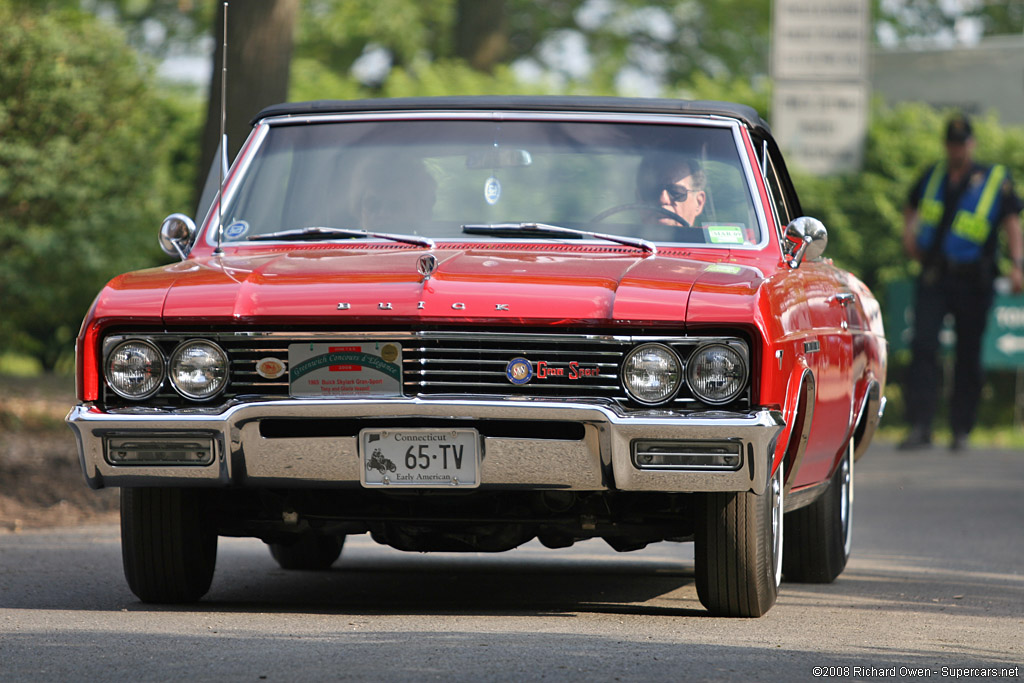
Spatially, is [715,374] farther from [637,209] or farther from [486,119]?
[486,119]

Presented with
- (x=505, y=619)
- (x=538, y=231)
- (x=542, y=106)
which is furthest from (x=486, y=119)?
(x=505, y=619)

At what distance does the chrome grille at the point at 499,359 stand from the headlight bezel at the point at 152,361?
269mm

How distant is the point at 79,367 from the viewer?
561cm

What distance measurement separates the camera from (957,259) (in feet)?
45.6

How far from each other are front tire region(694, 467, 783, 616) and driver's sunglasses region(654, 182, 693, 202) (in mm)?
1135

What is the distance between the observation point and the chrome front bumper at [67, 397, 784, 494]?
5277 mm

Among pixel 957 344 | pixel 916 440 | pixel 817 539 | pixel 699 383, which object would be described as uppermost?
pixel 699 383

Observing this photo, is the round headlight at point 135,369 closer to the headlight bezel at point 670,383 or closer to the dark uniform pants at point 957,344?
the headlight bezel at point 670,383

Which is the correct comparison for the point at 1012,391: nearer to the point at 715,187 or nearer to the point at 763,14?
the point at 715,187

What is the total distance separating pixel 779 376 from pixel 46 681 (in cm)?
237

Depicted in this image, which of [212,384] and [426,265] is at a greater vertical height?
[426,265]

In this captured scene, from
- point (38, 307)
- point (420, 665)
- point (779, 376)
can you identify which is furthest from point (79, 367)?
point (38, 307)

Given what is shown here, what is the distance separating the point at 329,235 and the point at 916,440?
8.95 metres

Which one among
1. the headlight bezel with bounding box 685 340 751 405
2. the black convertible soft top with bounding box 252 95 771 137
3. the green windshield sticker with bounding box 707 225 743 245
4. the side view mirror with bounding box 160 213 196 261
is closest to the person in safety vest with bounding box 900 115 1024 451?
the black convertible soft top with bounding box 252 95 771 137
